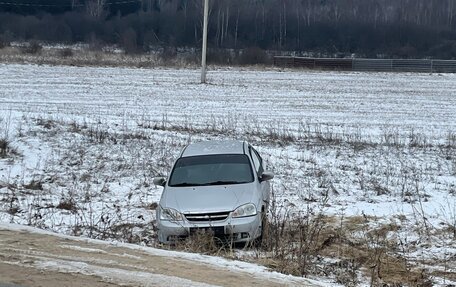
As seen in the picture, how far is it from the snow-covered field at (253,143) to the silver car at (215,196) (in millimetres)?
642

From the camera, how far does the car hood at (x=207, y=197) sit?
9.38 metres

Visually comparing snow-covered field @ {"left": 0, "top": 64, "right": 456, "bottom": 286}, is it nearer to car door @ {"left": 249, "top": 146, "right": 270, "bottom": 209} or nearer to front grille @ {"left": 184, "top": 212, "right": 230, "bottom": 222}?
car door @ {"left": 249, "top": 146, "right": 270, "bottom": 209}

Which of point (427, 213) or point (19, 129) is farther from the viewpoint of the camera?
point (19, 129)

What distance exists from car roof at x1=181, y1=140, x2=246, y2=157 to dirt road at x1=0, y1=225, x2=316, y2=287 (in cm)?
449

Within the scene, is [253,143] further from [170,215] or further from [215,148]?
[170,215]

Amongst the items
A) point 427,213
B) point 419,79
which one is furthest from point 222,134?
point 419,79

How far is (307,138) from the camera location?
20812 millimetres

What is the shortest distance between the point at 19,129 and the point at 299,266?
13367 millimetres

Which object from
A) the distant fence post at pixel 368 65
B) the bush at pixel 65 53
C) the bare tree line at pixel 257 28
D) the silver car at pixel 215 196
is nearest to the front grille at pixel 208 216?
the silver car at pixel 215 196

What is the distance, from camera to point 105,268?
5.95 metres

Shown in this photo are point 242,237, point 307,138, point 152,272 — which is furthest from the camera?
point 307,138

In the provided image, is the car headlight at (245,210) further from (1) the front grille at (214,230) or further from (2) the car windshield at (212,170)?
(2) the car windshield at (212,170)

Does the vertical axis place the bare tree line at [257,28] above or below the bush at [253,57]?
above

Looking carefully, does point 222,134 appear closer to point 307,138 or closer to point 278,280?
point 307,138
